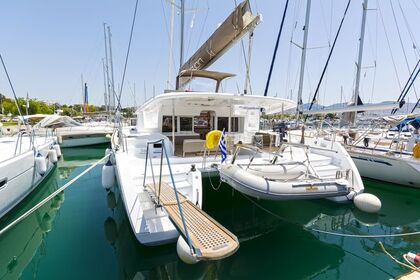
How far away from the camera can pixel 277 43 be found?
13234 millimetres

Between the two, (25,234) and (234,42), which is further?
(234,42)

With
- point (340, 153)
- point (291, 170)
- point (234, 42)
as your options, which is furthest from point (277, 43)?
point (291, 170)

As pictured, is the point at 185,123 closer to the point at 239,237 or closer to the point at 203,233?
the point at 239,237

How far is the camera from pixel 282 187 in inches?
169

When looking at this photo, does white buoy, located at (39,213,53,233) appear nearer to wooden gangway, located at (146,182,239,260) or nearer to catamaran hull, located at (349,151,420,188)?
wooden gangway, located at (146,182,239,260)

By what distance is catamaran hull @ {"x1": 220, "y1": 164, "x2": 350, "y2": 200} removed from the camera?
426 centimetres

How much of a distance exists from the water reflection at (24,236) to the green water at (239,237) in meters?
0.02

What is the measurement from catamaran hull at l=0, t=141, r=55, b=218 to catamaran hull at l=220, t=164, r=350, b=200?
4685 millimetres

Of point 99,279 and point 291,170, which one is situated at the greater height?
point 291,170

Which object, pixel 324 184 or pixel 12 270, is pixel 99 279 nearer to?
pixel 12 270

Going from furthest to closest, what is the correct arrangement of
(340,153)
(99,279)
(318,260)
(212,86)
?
(212,86), (340,153), (318,260), (99,279)

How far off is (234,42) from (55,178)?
8399 millimetres

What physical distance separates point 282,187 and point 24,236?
520cm

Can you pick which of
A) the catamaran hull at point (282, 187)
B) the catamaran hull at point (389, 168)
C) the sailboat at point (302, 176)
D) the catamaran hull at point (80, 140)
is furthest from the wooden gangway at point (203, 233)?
the catamaran hull at point (80, 140)
